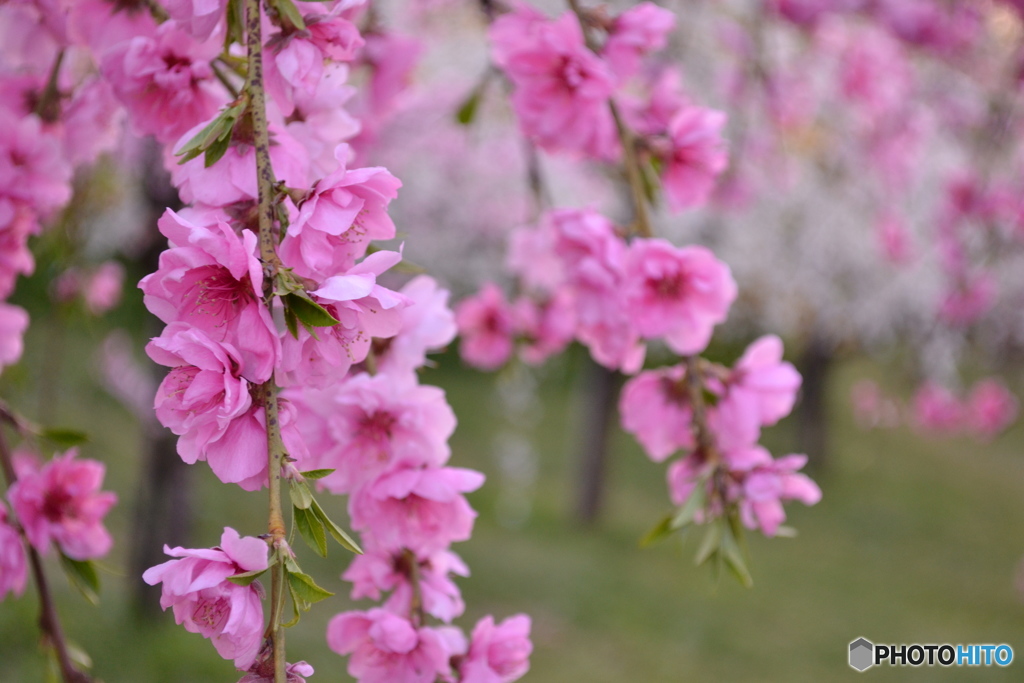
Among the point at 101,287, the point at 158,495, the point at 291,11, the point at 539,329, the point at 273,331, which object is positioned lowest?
the point at 158,495

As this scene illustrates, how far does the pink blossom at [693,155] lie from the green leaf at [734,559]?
504 mm

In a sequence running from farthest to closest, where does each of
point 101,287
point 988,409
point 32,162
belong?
point 988,409, point 101,287, point 32,162

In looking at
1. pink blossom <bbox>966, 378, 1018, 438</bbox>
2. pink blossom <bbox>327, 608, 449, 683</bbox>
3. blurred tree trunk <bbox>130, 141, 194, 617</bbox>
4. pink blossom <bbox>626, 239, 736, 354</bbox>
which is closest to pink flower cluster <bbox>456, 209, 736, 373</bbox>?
pink blossom <bbox>626, 239, 736, 354</bbox>

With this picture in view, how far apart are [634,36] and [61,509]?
0.94m

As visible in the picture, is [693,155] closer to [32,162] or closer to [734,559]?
[734,559]

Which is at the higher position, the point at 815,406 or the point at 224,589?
the point at 224,589

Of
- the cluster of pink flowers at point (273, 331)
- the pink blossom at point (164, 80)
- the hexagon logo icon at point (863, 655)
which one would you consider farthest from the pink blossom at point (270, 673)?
the hexagon logo icon at point (863, 655)

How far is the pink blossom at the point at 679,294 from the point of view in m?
1.05

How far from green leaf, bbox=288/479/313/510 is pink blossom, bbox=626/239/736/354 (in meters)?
0.56

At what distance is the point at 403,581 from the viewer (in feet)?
2.94

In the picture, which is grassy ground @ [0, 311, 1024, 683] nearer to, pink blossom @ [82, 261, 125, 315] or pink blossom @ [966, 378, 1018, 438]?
pink blossom @ [82, 261, 125, 315]

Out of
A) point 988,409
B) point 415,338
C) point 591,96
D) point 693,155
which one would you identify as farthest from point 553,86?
point 988,409

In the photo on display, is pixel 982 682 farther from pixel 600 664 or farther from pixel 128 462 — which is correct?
pixel 128 462

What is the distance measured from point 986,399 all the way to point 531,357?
4.62m
